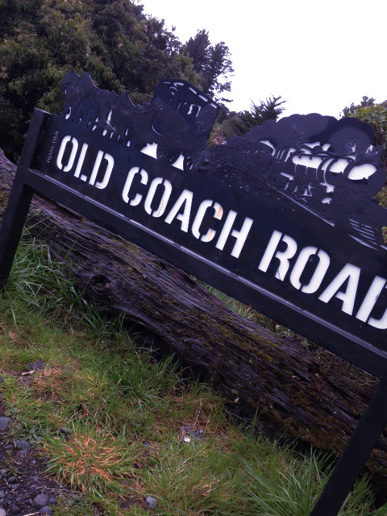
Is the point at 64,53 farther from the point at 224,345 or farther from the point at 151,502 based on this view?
the point at 151,502

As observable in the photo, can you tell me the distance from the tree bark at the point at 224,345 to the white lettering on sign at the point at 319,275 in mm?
962

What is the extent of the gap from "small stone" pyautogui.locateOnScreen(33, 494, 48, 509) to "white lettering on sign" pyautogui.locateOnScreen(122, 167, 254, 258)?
1.42 m

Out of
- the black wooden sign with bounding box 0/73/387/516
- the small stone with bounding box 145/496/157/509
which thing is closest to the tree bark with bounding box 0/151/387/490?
the black wooden sign with bounding box 0/73/387/516

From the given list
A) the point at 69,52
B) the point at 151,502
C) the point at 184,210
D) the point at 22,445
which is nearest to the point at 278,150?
the point at 184,210

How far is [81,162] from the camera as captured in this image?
3.22 metres

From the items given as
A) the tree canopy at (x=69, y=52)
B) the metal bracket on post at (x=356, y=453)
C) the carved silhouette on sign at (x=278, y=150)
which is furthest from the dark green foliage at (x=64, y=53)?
the metal bracket on post at (x=356, y=453)

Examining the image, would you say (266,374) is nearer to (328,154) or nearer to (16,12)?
(328,154)

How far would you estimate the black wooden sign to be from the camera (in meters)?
2.19

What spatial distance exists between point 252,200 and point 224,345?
45.2 inches

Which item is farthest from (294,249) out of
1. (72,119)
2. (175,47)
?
(175,47)

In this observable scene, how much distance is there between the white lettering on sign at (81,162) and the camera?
311 centimetres

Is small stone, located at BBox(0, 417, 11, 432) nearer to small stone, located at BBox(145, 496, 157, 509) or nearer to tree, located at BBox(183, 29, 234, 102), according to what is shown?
small stone, located at BBox(145, 496, 157, 509)

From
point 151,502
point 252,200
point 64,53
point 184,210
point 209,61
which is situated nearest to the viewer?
point 151,502

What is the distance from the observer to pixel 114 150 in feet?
10.1
